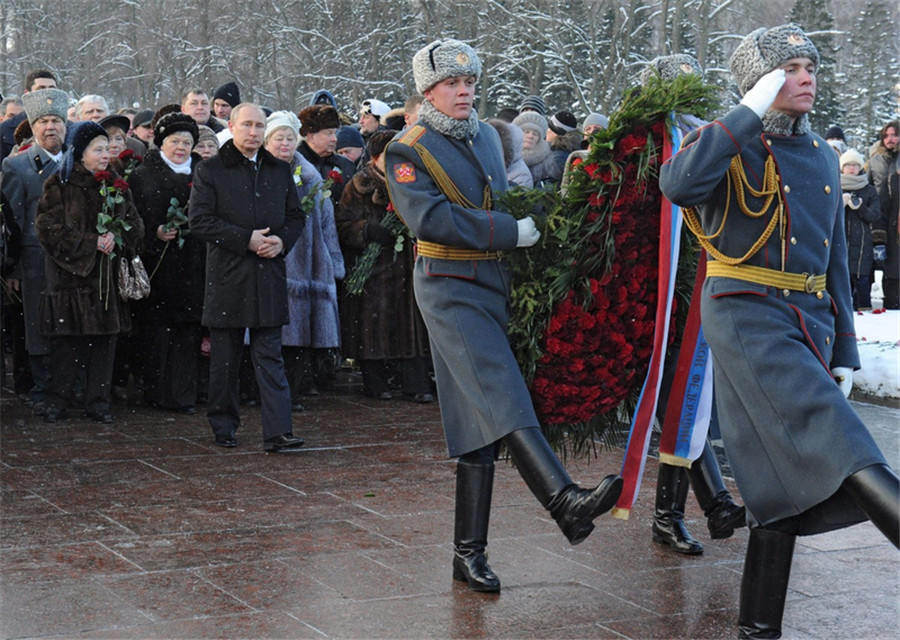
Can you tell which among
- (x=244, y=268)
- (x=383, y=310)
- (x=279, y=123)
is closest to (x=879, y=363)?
(x=383, y=310)

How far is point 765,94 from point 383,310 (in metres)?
6.33

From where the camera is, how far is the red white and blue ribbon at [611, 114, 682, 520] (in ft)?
18.4

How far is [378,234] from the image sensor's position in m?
10.4

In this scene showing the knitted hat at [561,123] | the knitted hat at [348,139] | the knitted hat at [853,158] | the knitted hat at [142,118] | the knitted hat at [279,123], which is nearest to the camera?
the knitted hat at [279,123]

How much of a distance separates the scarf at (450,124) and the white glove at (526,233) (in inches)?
16.6

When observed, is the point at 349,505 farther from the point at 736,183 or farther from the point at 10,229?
the point at 10,229

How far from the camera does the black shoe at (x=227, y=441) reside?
8.57 m

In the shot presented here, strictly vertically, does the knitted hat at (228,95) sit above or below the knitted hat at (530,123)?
above

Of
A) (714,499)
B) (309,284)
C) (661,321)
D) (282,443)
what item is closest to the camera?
(661,321)

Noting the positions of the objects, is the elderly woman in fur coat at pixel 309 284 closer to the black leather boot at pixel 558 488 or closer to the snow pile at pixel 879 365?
the snow pile at pixel 879 365

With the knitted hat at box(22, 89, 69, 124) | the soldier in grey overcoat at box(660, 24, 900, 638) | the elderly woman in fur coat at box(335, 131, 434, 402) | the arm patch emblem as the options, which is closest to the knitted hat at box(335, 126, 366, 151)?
the elderly woman in fur coat at box(335, 131, 434, 402)

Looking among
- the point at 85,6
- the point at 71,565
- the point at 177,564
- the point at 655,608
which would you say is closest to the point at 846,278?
the point at 655,608

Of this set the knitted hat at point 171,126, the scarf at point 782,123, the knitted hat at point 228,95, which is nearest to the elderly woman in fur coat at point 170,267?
the knitted hat at point 171,126

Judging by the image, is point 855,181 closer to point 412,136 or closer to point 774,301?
point 412,136
